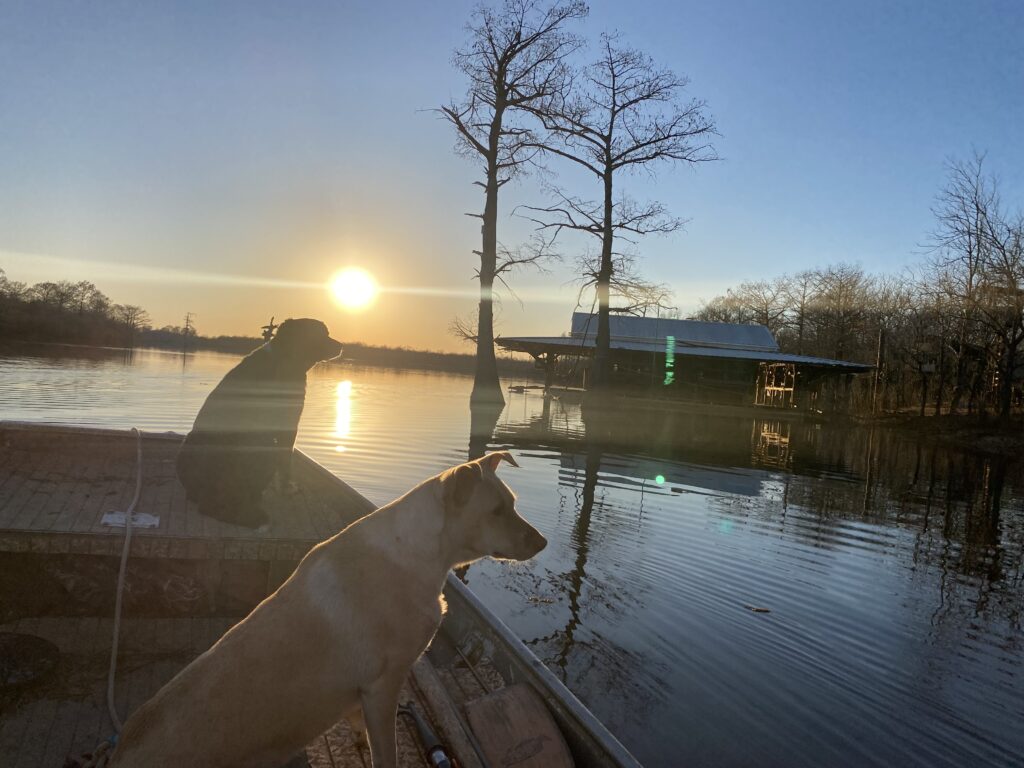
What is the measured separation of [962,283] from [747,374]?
1258 centimetres

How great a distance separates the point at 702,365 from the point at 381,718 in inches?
1678

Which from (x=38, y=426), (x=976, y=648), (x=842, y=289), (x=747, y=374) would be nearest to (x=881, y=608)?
(x=976, y=648)

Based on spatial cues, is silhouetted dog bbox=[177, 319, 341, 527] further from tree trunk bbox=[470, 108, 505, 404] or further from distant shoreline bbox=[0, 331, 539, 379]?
distant shoreline bbox=[0, 331, 539, 379]

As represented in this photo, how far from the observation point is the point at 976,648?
6230mm

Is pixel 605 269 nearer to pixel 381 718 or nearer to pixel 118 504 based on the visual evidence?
pixel 118 504

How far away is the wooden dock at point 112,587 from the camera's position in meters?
3.25

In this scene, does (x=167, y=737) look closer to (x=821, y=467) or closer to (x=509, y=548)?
(x=509, y=548)

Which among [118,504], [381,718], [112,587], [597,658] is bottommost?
[597,658]

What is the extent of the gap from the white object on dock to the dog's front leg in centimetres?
251

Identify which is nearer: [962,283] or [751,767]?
[751,767]

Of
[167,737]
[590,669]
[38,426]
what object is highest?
[38,426]

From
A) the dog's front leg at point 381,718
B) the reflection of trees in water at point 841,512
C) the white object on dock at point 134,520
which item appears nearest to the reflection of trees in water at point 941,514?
the reflection of trees in water at point 841,512

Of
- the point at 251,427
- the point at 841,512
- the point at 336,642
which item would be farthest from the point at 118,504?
the point at 841,512

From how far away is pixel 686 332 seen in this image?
4616 cm
